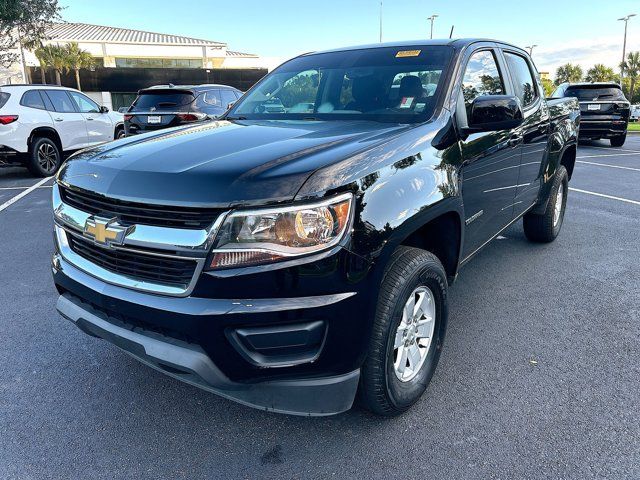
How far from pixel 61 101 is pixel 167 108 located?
2.66 m

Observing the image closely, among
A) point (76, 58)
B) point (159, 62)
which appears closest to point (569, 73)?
point (159, 62)

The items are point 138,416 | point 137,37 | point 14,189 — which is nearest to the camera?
point 138,416

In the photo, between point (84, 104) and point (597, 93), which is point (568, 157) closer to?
point (84, 104)

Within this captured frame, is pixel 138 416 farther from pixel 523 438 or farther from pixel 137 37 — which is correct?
pixel 137 37

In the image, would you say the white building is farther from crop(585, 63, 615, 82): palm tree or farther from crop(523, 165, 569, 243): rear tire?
crop(585, 63, 615, 82): palm tree

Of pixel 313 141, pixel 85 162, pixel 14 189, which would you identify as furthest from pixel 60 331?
pixel 14 189

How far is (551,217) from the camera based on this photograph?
5.05m

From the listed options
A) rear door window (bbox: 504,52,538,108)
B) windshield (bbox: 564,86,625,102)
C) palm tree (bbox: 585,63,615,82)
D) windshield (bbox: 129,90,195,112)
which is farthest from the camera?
palm tree (bbox: 585,63,615,82)

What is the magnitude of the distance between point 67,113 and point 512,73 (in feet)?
31.1

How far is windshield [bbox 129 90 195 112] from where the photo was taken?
9609 mm

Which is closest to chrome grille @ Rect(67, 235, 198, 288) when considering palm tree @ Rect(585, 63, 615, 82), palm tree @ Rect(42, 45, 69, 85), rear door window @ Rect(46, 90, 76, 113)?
rear door window @ Rect(46, 90, 76, 113)

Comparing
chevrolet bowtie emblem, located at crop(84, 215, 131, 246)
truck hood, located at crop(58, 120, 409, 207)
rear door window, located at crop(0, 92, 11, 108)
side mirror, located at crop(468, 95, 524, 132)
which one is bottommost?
chevrolet bowtie emblem, located at crop(84, 215, 131, 246)

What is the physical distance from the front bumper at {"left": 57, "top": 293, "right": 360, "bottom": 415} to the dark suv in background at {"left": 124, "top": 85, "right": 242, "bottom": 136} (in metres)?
7.92

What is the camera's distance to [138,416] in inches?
101
